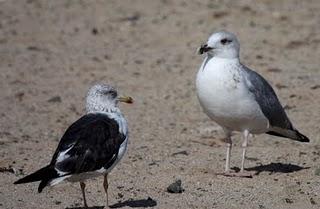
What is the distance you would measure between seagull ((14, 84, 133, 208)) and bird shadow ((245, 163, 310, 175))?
7.22ft

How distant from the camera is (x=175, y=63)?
1550 centimetres

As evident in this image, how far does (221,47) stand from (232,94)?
0.62 metres

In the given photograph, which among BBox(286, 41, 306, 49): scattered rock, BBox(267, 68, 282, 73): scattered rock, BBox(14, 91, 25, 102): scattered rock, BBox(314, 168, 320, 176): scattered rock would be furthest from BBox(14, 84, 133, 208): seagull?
BBox(286, 41, 306, 49): scattered rock

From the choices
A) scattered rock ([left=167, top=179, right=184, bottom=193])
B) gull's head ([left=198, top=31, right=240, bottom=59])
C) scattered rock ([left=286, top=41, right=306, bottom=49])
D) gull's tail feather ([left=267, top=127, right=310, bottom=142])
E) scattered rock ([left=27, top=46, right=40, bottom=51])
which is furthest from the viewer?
scattered rock ([left=27, top=46, right=40, bottom=51])

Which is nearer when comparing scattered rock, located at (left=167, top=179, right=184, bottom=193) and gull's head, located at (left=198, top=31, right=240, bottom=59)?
scattered rock, located at (left=167, top=179, right=184, bottom=193)

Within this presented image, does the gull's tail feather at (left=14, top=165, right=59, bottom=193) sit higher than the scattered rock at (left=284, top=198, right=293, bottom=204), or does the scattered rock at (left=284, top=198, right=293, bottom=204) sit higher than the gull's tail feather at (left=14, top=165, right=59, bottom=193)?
the gull's tail feather at (left=14, top=165, right=59, bottom=193)

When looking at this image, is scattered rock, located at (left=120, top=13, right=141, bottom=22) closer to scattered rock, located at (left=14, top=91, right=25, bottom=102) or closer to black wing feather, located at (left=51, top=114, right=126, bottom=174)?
scattered rock, located at (left=14, top=91, right=25, bottom=102)

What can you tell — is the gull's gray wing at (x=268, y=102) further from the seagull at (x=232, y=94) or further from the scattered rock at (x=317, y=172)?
the scattered rock at (x=317, y=172)

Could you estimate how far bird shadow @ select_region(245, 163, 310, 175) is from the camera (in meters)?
10.1

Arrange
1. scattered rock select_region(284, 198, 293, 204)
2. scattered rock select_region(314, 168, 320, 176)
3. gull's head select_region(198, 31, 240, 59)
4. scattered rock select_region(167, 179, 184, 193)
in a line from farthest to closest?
gull's head select_region(198, 31, 240, 59) → scattered rock select_region(314, 168, 320, 176) → scattered rock select_region(167, 179, 184, 193) → scattered rock select_region(284, 198, 293, 204)

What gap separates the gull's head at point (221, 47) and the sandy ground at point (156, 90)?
129 centimetres

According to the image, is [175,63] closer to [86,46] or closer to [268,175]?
[86,46]

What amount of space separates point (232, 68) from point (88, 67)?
19.6 ft

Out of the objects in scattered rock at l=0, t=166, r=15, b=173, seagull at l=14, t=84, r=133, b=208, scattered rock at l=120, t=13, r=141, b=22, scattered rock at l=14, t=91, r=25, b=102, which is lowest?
scattered rock at l=0, t=166, r=15, b=173
